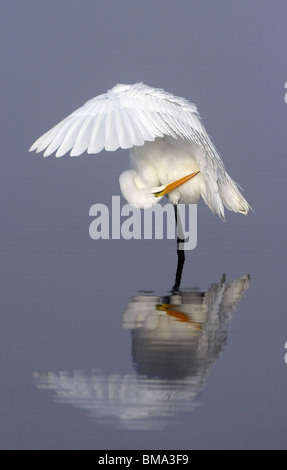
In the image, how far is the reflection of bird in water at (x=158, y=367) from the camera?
6391mm

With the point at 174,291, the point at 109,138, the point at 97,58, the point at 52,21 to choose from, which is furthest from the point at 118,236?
the point at 52,21

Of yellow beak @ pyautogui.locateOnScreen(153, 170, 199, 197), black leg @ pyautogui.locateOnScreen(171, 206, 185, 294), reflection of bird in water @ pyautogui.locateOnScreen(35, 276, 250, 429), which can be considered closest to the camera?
reflection of bird in water @ pyautogui.locateOnScreen(35, 276, 250, 429)

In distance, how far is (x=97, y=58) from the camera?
59.7 feet

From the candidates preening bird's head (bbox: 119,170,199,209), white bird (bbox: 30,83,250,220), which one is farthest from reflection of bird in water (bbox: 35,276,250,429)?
preening bird's head (bbox: 119,170,199,209)

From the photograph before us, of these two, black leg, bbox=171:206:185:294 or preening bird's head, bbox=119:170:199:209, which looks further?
preening bird's head, bbox=119:170:199:209

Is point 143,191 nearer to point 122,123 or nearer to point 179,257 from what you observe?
point 179,257

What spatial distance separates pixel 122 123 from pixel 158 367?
2204 mm

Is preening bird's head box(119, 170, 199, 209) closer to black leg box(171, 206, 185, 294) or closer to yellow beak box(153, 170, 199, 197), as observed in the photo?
yellow beak box(153, 170, 199, 197)

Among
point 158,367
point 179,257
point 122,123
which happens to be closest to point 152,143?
point 179,257

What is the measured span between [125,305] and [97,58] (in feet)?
33.2

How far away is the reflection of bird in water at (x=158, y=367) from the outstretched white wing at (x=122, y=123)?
4.32 ft

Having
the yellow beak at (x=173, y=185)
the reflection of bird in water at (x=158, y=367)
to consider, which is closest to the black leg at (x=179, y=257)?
the reflection of bird in water at (x=158, y=367)

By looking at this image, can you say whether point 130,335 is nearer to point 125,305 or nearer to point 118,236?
point 125,305

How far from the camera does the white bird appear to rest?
823 centimetres
